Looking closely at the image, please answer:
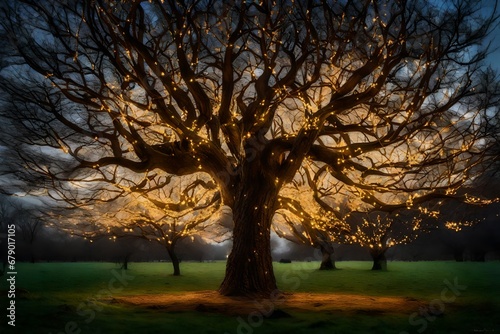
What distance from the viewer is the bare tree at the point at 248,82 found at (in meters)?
8.98

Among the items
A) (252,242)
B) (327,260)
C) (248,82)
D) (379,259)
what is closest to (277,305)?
(252,242)

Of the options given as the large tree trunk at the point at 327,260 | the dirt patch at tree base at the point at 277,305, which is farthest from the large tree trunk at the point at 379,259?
the dirt patch at tree base at the point at 277,305

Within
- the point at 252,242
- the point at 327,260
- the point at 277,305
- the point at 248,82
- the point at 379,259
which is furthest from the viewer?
the point at 327,260

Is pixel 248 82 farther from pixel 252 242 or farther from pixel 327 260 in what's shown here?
pixel 327 260

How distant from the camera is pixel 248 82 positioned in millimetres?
11898

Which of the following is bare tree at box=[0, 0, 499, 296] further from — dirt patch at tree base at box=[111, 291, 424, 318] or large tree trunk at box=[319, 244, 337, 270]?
large tree trunk at box=[319, 244, 337, 270]

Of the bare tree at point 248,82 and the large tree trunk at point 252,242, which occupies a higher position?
the bare tree at point 248,82

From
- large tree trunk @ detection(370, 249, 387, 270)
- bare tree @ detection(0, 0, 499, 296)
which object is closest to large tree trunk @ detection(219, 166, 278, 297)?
bare tree @ detection(0, 0, 499, 296)

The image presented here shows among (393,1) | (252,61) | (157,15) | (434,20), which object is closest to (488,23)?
(434,20)

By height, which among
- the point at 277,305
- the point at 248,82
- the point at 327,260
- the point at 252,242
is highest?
the point at 248,82

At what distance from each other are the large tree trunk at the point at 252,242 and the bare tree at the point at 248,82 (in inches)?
1.2

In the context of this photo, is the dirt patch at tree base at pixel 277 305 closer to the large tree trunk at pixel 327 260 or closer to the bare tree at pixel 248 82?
the bare tree at pixel 248 82

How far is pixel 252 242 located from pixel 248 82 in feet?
15.8

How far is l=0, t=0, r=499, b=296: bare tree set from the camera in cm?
898
